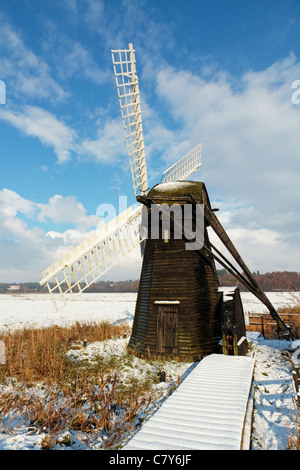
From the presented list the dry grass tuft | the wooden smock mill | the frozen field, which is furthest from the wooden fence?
the dry grass tuft

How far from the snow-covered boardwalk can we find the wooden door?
9.53 feet

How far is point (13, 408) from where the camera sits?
233 inches

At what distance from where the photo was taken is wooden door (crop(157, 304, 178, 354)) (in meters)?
9.90

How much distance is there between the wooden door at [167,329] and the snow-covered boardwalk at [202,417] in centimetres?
291

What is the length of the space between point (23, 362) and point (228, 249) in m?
8.14

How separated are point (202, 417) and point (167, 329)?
17.1 feet

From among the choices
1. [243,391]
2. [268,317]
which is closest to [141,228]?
[243,391]

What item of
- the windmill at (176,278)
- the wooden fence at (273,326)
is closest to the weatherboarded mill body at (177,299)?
the windmill at (176,278)

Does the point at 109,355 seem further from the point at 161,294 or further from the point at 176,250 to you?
the point at 176,250

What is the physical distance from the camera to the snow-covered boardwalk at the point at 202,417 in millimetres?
4113

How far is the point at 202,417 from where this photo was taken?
4.82 m

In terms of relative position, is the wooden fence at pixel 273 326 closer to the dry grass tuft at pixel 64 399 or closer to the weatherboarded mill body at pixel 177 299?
the weatherboarded mill body at pixel 177 299
